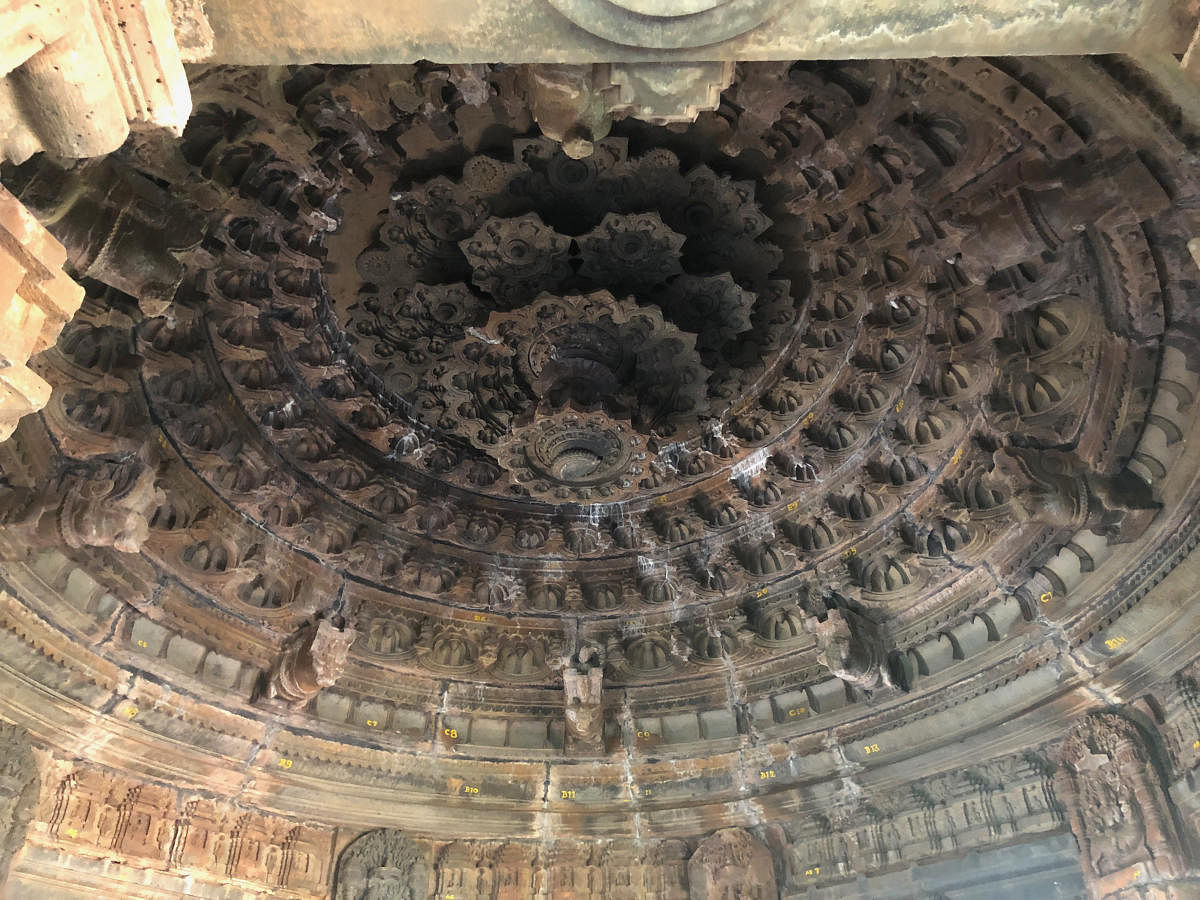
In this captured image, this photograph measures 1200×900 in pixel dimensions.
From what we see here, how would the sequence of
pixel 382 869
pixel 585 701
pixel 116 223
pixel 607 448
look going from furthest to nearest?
pixel 585 701 → pixel 607 448 → pixel 382 869 → pixel 116 223

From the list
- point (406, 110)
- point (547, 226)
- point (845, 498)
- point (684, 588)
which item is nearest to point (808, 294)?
point (845, 498)

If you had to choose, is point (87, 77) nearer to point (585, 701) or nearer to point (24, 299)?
point (24, 299)

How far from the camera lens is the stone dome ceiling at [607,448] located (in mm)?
7727

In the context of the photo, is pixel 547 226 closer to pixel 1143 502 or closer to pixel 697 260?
pixel 697 260

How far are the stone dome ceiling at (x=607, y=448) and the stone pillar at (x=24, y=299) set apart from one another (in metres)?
3.48

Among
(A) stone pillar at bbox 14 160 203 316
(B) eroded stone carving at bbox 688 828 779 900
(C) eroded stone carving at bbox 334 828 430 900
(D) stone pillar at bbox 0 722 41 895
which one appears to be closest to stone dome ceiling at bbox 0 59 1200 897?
(A) stone pillar at bbox 14 160 203 316

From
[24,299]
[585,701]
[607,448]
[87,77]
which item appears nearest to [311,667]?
[585,701]

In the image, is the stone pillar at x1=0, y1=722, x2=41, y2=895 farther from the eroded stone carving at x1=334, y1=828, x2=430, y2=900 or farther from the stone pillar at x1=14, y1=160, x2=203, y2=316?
the stone pillar at x1=14, y1=160, x2=203, y2=316

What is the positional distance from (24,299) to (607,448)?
7.18 metres

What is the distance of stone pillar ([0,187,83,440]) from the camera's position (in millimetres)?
3502

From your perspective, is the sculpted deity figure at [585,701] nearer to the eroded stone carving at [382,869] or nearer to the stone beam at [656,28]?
the eroded stone carving at [382,869]

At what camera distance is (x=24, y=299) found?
3709 mm

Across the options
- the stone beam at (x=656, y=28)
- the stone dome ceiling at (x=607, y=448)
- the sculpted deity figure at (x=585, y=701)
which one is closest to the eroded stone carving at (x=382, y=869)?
the stone dome ceiling at (x=607, y=448)

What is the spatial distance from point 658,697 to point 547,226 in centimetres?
628
